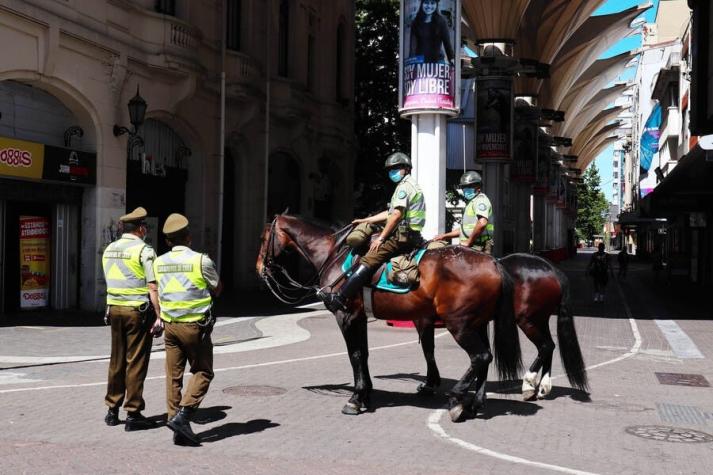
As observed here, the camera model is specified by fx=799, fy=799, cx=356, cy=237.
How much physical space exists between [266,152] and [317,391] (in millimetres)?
18945

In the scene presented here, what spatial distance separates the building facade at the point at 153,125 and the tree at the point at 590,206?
4118 inches

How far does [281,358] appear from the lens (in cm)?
1295

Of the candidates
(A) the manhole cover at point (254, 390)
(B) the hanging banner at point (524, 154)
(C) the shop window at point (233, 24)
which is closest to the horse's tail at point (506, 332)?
(A) the manhole cover at point (254, 390)

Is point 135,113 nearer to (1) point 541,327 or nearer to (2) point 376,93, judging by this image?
(1) point 541,327

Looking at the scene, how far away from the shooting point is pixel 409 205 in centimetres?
853

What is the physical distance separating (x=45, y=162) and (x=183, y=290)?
1223 cm

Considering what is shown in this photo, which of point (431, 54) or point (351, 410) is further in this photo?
point (431, 54)

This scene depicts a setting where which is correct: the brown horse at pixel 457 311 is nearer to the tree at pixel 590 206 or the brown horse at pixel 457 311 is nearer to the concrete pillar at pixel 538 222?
the concrete pillar at pixel 538 222

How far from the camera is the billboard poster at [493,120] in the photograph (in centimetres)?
3142

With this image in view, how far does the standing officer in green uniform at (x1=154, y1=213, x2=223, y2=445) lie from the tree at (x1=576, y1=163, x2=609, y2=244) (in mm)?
127772

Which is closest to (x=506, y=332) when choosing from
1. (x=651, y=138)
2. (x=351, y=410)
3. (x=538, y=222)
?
(x=351, y=410)

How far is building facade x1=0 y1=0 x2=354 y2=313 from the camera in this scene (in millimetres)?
17641

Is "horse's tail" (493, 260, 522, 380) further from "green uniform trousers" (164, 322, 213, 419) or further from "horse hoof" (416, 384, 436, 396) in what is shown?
"green uniform trousers" (164, 322, 213, 419)

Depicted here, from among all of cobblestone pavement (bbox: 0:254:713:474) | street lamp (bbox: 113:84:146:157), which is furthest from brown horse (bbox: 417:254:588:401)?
street lamp (bbox: 113:84:146:157)
